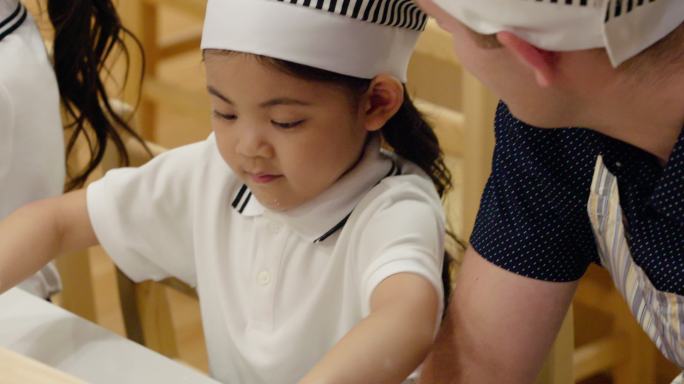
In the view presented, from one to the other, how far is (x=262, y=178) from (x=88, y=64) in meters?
0.47

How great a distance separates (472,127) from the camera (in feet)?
4.24

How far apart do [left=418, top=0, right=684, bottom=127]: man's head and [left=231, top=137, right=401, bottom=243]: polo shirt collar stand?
308 mm

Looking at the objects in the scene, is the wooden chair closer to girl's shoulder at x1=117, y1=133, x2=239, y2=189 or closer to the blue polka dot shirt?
girl's shoulder at x1=117, y1=133, x2=239, y2=189

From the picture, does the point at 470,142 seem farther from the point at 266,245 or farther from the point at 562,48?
the point at 562,48

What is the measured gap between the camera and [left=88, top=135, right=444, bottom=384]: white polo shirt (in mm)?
1087

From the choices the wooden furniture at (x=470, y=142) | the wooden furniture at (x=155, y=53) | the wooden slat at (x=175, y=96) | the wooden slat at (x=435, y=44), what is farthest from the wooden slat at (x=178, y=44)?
the wooden slat at (x=435, y=44)

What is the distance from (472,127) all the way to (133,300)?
480mm

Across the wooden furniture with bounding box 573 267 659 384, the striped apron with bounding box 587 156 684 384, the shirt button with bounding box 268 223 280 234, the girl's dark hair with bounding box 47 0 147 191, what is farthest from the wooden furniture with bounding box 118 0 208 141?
the striped apron with bounding box 587 156 684 384

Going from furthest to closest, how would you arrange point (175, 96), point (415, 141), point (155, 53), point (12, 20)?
1. point (155, 53)
2. point (175, 96)
3. point (12, 20)
4. point (415, 141)

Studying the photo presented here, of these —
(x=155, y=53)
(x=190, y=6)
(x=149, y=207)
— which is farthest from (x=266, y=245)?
(x=155, y=53)

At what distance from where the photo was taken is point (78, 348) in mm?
1081

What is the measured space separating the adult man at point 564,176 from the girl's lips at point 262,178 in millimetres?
184

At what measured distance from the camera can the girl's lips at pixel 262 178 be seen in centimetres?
109

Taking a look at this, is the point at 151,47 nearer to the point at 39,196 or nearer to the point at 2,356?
the point at 39,196
